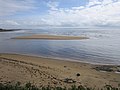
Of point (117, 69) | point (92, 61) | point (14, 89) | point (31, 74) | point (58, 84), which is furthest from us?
point (92, 61)

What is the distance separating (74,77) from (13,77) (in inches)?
157

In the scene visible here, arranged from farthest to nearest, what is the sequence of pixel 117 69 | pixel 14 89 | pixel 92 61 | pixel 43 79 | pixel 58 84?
1. pixel 92 61
2. pixel 117 69
3. pixel 43 79
4. pixel 58 84
5. pixel 14 89

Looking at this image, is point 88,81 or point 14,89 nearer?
point 14,89

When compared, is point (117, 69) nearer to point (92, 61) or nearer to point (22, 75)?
point (92, 61)

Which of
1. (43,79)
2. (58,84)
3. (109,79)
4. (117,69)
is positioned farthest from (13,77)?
(117,69)

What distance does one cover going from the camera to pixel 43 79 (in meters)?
11.0

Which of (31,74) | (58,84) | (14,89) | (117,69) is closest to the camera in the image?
(14,89)

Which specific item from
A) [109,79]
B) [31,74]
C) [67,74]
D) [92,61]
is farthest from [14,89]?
[92,61]

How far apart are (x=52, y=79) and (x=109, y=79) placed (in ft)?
12.9

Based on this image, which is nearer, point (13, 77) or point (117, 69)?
point (13, 77)

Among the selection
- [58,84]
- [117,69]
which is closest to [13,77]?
[58,84]

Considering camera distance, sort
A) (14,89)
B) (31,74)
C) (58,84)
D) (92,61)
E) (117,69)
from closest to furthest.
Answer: (14,89)
(58,84)
(31,74)
(117,69)
(92,61)

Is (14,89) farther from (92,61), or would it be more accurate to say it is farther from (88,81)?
(92,61)

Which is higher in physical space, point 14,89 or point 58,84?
point 14,89
